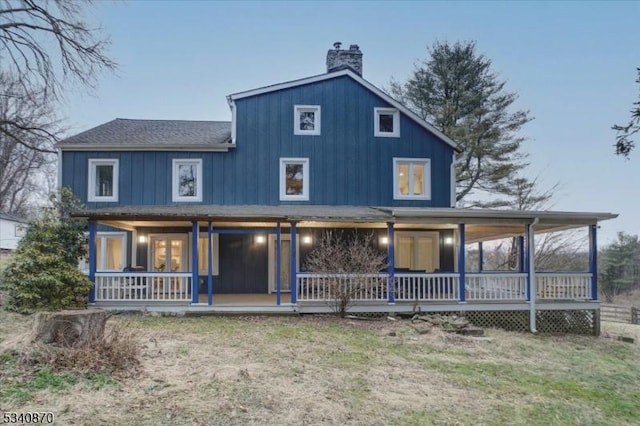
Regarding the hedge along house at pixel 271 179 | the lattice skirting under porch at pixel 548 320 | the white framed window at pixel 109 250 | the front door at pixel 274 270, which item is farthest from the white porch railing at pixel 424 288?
the white framed window at pixel 109 250

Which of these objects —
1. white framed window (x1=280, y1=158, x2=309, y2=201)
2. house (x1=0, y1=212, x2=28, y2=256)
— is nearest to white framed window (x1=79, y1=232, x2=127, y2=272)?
white framed window (x1=280, y1=158, x2=309, y2=201)

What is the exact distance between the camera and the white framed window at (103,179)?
13.6m

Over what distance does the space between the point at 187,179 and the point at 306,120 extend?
4.56m

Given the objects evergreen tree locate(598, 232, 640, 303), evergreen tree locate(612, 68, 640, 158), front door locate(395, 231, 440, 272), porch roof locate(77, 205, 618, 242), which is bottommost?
evergreen tree locate(598, 232, 640, 303)

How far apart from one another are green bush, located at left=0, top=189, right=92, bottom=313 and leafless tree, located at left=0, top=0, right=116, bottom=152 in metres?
3.83

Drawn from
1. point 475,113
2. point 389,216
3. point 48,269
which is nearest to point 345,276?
point 389,216

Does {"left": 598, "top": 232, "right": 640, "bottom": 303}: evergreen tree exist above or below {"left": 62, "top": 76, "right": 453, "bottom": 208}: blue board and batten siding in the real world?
below

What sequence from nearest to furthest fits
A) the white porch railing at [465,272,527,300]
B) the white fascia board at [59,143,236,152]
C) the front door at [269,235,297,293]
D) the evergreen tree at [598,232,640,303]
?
1. the white porch railing at [465,272,527,300]
2. the white fascia board at [59,143,236,152]
3. the front door at [269,235,297,293]
4. the evergreen tree at [598,232,640,303]

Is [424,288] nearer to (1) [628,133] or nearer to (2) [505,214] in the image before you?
(2) [505,214]

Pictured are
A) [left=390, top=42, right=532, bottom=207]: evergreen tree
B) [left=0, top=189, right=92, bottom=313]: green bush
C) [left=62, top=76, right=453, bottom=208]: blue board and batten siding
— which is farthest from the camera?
[left=390, top=42, right=532, bottom=207]: evergreen tree

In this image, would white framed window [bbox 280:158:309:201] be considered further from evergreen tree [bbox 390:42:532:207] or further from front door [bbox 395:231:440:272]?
evergreen tree [bbox 390:42:532:207]

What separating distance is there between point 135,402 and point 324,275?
6722 mm

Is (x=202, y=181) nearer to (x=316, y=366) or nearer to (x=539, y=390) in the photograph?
(x=316, y=366)

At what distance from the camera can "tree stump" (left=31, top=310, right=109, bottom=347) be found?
19.0ft
